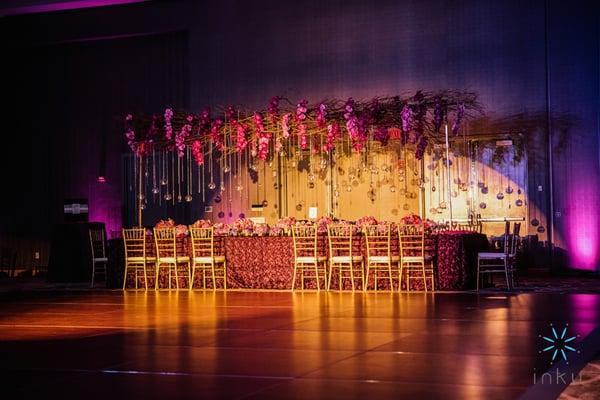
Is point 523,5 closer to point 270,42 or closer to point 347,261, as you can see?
point 270,42

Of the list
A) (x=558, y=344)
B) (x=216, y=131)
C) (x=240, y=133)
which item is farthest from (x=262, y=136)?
(x=558, y=344)

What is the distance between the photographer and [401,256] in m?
11.7

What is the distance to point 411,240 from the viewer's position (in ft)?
38.8

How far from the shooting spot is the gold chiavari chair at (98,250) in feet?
47.2

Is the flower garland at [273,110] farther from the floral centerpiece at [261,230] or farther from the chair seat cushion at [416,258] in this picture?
the chair seat cushion at [416,258]

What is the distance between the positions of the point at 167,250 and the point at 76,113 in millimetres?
6502

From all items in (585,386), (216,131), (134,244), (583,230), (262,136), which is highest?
(216,131)

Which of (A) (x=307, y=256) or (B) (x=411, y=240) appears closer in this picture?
(B) (x=411, y=240)

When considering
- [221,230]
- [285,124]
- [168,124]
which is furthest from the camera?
[168,124]

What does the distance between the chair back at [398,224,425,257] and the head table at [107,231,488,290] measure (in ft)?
0.45

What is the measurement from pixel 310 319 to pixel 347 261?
358 centimetres

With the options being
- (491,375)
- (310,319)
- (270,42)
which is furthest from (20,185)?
(491,375)

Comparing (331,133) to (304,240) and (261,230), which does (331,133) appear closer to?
(261,230)

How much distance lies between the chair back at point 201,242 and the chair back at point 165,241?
1.18ft
